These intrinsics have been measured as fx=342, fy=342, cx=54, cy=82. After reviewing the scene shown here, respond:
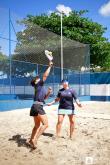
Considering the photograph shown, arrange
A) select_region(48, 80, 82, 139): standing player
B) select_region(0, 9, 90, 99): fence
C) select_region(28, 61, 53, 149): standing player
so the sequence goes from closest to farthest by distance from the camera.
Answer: select_region(28, 61, 53, 149): standing player, select_region(48, 80, 82, 139): standing player, select_region(0, 9, 90, 99): fence

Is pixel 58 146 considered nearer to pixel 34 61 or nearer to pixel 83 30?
pixel 34 61

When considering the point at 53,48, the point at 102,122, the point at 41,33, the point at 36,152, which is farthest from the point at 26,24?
the point at 36,152

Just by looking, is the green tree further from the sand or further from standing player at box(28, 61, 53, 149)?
standing player at box(28, 61, 53, 149)

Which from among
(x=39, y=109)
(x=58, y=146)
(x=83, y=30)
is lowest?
(x=58, y=146)

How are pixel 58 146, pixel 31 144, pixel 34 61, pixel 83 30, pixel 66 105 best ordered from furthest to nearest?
pixel 83 30, pixel 34 61, pixel 66 105, pixel 58 146, pixel 31 144

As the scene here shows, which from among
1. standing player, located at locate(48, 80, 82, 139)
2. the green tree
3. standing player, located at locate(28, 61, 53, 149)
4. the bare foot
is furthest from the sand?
the green tree

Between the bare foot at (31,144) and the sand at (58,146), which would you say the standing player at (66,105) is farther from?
the bare foot at (31,144)

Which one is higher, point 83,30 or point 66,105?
point 83,30

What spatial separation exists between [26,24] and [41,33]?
2269mm

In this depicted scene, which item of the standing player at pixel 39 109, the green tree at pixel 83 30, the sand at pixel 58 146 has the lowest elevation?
the sand at pixel 58 146

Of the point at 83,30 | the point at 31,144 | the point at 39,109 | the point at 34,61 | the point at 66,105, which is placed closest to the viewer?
the point at 39,109

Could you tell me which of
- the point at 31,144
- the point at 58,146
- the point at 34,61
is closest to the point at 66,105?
the point at 58,146

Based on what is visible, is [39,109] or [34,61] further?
[34,61]

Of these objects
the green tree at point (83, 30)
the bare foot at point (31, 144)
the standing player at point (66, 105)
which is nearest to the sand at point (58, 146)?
the bare foot at point (31, 144)
